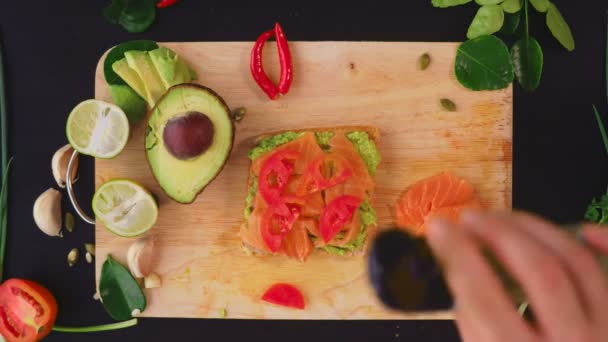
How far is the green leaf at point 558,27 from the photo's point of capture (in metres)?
1.98

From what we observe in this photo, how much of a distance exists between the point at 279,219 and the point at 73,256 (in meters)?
0.83

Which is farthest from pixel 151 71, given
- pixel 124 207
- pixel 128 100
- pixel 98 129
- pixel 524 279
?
pixel 524 279

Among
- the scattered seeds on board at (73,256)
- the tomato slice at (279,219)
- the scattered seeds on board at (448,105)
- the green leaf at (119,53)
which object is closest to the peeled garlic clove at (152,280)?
the scattered seeds on board at (73,256)

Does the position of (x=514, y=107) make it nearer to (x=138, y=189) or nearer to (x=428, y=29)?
(x=428, y=29)

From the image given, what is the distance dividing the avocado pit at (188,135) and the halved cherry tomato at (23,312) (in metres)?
0.80

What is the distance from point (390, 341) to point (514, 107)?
1.00 metres

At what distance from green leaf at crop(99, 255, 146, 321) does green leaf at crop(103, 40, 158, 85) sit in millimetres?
627

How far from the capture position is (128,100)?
195 centimetres

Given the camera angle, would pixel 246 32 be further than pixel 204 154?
Yes

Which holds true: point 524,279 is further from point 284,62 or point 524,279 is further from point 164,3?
point 164,3

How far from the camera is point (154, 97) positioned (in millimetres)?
1914

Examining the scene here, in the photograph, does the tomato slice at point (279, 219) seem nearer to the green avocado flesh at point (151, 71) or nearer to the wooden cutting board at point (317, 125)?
the wooden cutting board at point (317, 125)

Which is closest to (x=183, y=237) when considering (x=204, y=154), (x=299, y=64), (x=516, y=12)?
(x=204, y=154)

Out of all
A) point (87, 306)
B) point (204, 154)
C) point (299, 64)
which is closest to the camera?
point (204, 154)
